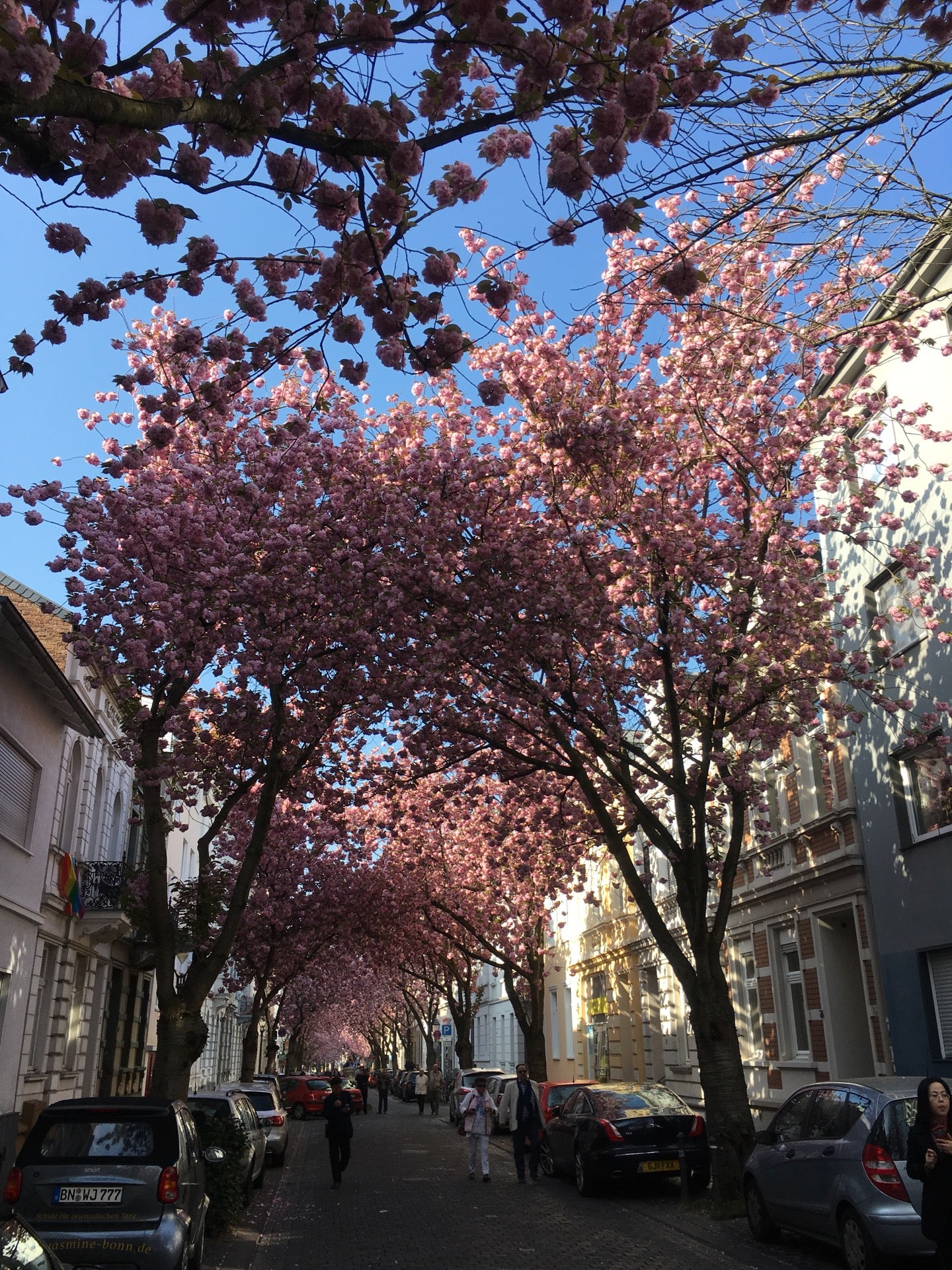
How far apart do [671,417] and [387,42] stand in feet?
30.7

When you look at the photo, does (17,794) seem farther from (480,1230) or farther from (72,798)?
(480,1230)

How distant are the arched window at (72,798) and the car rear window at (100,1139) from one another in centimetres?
1280

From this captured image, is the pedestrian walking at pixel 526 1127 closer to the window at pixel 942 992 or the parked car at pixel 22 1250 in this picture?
the window at pixel 942 992

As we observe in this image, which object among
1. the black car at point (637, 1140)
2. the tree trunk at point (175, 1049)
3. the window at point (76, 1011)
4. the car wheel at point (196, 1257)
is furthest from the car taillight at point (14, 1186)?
the window at point (76, 1011)

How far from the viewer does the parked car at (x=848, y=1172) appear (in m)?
8.54

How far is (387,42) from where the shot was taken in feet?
18.2

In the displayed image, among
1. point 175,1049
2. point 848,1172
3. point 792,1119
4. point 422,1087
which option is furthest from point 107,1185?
point 422,1087

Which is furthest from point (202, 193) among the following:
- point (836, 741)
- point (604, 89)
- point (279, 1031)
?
point (279, 1031)

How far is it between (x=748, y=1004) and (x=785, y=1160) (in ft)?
39.4

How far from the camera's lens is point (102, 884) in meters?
21.5

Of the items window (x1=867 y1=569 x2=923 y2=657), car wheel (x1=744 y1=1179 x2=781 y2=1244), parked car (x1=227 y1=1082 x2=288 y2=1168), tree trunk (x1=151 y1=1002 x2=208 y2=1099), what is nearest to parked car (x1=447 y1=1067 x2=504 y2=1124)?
parked car (x1=227 y1=1082 x2=288 y2=1168)

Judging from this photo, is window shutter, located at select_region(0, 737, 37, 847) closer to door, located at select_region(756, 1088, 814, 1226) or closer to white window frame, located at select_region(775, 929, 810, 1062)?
door, located at select_region(756, 1088, 814, 1226)

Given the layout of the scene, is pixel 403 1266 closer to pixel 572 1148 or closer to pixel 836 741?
pixel 572 1148

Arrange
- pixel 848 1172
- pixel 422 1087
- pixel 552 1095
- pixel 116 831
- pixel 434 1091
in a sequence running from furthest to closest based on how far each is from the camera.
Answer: pixel 422 1087
pixel 434 1091
pixel 116 831
pixel 552 1095
pixel 848 1172
